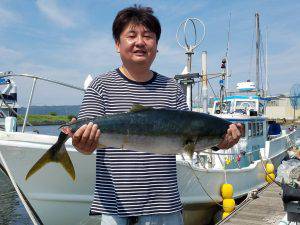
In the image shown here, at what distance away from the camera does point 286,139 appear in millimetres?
17906

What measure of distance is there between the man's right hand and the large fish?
4 cm

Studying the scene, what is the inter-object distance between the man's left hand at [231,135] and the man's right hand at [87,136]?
86 cm

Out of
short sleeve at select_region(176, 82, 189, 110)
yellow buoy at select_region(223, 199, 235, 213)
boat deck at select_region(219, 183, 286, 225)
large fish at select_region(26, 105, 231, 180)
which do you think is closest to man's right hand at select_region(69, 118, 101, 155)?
large fish at select_region(26, 105, 231, 180)

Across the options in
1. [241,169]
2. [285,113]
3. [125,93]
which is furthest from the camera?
[285,113]

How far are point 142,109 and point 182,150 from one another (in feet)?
1.19

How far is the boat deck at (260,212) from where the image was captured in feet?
24.9

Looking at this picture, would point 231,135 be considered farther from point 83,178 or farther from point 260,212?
point 260,212

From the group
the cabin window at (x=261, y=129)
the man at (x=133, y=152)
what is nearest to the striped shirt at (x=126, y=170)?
the man at (x=133, y=152)

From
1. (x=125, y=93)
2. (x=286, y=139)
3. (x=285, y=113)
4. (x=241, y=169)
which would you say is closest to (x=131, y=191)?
(x=125, y=93)

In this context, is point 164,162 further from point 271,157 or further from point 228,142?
point 271,157

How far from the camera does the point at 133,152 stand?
244 cm

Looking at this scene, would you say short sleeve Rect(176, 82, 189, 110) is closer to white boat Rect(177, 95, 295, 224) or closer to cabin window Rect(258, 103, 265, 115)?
white boat Rect(177, 95, 295, 224)

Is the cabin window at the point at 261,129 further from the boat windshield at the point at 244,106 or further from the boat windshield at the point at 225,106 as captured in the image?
the boat windshield at the point at 225,106

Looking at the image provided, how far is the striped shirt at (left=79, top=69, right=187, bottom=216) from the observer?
7.92 ft
